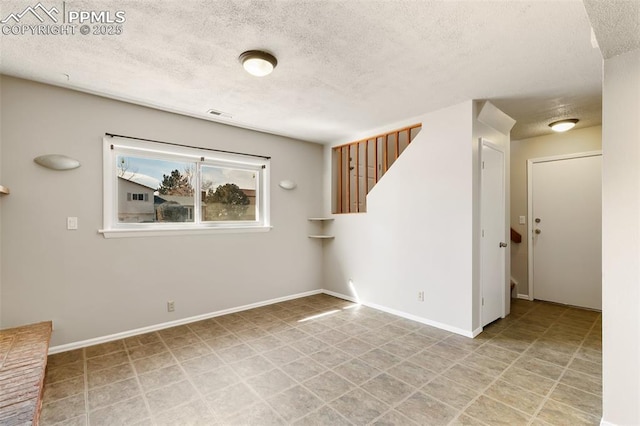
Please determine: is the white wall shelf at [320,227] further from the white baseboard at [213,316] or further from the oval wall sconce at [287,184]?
the white baseboard at [213,316]

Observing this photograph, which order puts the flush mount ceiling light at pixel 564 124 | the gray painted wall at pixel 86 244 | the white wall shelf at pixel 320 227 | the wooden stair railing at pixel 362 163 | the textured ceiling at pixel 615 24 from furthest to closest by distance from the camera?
the white wall shelf at pixel 320 227 < the wooden stair railing at pixel 362 163 < the flush mount ceiling light at pixel 564 124 < the gray painted wall at pixel 86 244 < the textured ceiling at pixel 615 24

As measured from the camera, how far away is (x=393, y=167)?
12.8 ft

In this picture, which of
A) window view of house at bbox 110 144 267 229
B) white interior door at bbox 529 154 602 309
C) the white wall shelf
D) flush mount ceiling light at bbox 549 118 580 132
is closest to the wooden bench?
window view of house at bbox 110 144 267 229

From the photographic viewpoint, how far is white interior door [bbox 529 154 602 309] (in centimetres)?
402

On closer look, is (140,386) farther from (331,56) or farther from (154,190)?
(331,56)

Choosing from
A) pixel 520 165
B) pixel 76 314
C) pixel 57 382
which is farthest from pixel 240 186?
pixel 520 165

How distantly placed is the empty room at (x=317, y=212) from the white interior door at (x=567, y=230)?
3 centimetres

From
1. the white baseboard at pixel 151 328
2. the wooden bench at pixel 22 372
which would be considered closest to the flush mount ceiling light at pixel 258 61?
the wooden bench at pixel 22 372

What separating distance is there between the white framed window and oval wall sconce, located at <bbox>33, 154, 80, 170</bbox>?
273 millimetres

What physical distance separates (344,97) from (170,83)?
170cm

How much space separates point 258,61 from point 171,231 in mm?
2310

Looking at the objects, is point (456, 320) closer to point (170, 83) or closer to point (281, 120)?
point (281, 120)

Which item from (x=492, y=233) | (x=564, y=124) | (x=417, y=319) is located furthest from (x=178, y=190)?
(x=564, y=124)

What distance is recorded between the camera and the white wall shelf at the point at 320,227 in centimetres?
481
